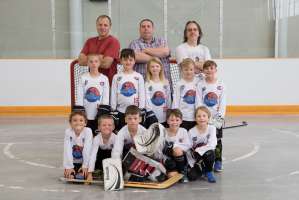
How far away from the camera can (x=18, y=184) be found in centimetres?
427

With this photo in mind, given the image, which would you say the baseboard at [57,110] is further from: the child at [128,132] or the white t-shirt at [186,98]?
the child at [128,132]

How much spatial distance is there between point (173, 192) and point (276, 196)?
2.63 ft

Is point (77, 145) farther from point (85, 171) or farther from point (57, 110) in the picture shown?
point (57, 110)

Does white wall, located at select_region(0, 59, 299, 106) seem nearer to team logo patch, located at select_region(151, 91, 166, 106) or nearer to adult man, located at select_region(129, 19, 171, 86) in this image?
adult man, located at select_region(129, 19, 171, 86)

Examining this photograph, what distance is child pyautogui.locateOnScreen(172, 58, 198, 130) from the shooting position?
4590 millimetres

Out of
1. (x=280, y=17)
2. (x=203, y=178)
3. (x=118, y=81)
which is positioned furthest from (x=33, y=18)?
(x=203, y=178)

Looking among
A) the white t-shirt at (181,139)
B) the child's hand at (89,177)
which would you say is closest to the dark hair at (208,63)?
the white t-shirt at (181,139)

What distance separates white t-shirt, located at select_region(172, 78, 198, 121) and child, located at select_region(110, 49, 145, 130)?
12.6 inches

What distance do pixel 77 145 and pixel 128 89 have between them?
706 mm

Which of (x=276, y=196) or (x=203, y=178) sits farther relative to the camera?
(x=203, y=178)

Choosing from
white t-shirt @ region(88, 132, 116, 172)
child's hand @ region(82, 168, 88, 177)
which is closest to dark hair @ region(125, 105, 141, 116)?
white t-shirt @ region(88, 132, 116, 172)

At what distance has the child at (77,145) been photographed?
4282mm

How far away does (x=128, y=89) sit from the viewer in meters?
4.59

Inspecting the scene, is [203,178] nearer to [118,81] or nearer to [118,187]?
[118,187]
